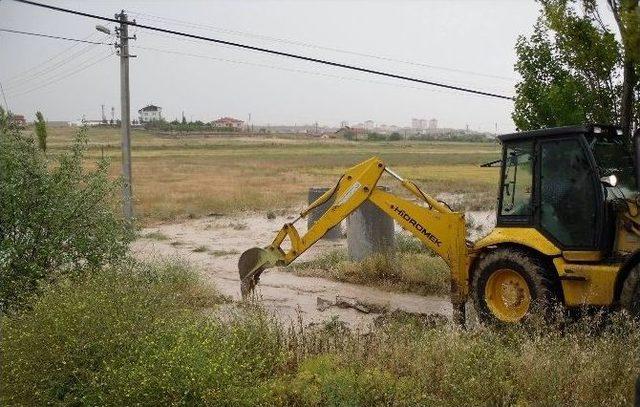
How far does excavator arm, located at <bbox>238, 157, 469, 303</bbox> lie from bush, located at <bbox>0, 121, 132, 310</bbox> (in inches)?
88.9

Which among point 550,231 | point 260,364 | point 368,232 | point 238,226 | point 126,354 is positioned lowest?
point 238,226

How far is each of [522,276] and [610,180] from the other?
5.67ft

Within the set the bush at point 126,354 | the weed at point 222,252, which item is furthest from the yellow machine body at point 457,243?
the weed at point 222,252

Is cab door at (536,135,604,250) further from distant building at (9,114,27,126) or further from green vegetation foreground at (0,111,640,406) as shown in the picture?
distant building at (9,114,27,126)

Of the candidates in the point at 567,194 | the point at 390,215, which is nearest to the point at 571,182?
the point at 567,194

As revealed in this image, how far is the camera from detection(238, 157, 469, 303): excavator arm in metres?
9.89

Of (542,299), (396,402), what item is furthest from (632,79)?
(396,402)

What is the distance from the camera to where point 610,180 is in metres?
7.96

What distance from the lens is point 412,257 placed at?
15516 millimetres

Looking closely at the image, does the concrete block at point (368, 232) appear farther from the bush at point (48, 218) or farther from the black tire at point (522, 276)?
the bush at point (48, 218)

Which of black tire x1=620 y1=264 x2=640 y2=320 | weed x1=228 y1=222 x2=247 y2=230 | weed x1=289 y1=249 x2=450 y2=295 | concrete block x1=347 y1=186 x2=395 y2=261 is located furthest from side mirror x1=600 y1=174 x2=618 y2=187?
weed x1=228 y1=222 x2=247 y2=230

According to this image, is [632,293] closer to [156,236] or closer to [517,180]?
[517,180]

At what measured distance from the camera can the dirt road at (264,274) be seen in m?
11.8

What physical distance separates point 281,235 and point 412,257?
5160 millimetres
